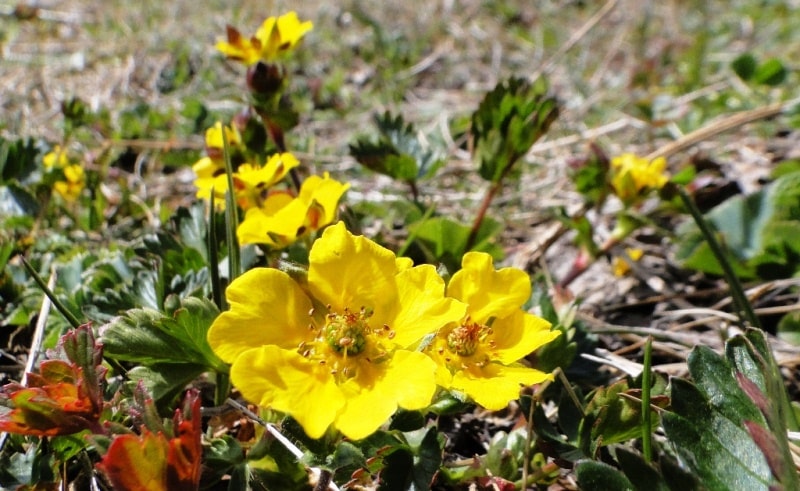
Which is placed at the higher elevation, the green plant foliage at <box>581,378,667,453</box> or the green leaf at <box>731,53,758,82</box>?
the green leaf at <box>731,53,758,82</box>

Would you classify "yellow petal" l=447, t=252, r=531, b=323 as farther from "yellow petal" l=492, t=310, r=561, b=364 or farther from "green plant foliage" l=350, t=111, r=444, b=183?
"green plant foliage" l=350, t=111, r=444, b=183

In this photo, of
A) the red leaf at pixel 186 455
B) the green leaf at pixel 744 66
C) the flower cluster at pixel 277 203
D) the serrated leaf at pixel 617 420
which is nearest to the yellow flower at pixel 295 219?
the flower cluster at pixel 277 203

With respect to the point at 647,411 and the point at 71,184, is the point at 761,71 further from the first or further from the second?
the point at 71,184

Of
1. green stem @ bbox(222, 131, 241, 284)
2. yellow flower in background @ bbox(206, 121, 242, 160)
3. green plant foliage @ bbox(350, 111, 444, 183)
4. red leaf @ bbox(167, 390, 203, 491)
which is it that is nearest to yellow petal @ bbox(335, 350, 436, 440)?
red leaf @ bbox(167, 390, 203, 491)

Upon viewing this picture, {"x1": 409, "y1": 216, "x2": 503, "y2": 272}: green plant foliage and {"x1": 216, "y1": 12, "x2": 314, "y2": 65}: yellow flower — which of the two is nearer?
{"x1": 409, "y1": 216, "x2": 503, "y2": 272}: green plant foliage

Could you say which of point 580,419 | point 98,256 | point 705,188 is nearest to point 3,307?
point 98,256

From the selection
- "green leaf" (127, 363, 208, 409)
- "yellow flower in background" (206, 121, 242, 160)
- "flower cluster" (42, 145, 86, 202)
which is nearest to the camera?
"green leaf" (127, 363, 208, 409)
